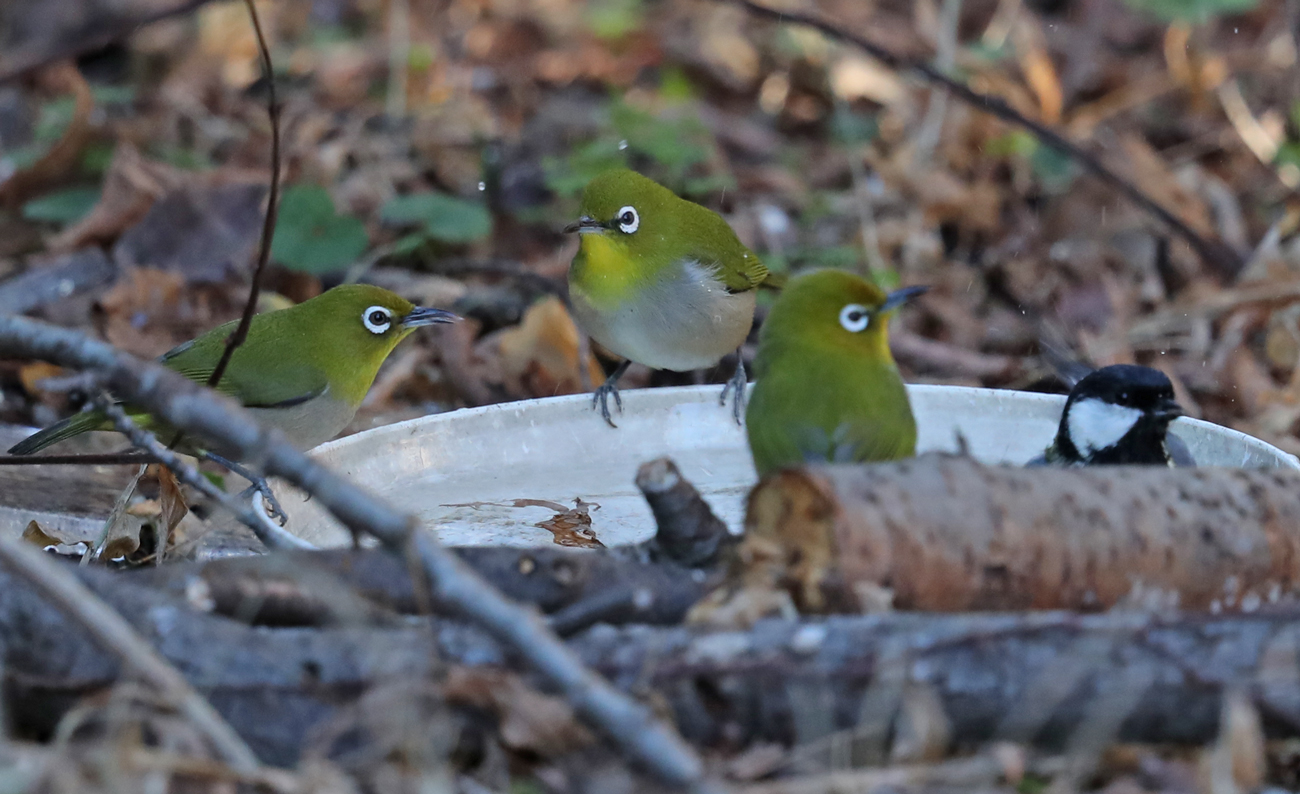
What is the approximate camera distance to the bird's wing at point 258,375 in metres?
5.17

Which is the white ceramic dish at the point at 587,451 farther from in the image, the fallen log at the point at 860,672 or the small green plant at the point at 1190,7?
the small green plant at the point at 1190,7

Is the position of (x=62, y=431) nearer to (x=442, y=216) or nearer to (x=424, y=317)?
(x=424, y=317)

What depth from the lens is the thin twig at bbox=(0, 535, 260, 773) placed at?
230 cm

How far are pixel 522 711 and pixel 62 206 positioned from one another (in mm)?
6119

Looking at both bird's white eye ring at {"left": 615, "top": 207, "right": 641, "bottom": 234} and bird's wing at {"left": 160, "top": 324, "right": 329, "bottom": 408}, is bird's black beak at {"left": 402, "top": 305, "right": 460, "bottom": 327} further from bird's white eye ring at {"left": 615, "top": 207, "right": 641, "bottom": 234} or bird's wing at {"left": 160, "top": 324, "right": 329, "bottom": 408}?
bird's white eye ring at {"left": 615, "top": 207, "right": 641, "bottom": 234}

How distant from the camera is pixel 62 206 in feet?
25.0

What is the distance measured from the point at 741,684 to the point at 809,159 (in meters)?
7.34

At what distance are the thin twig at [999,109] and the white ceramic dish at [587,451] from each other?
150 cm

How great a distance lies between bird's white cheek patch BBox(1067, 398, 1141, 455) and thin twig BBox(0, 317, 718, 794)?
199 centimetres

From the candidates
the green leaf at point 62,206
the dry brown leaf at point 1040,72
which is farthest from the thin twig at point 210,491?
the dry brown leaf at point 1040,72

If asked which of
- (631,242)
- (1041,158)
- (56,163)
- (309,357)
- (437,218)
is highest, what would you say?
(1041,158)

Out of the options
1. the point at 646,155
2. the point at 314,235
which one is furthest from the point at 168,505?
the point at 646,155

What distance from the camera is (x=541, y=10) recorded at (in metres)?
11.9

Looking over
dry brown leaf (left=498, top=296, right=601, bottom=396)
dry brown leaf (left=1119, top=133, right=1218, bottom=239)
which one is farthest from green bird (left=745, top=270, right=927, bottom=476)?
dry brown leaf (left=1119, top=133, right=1218, bottom=239)
